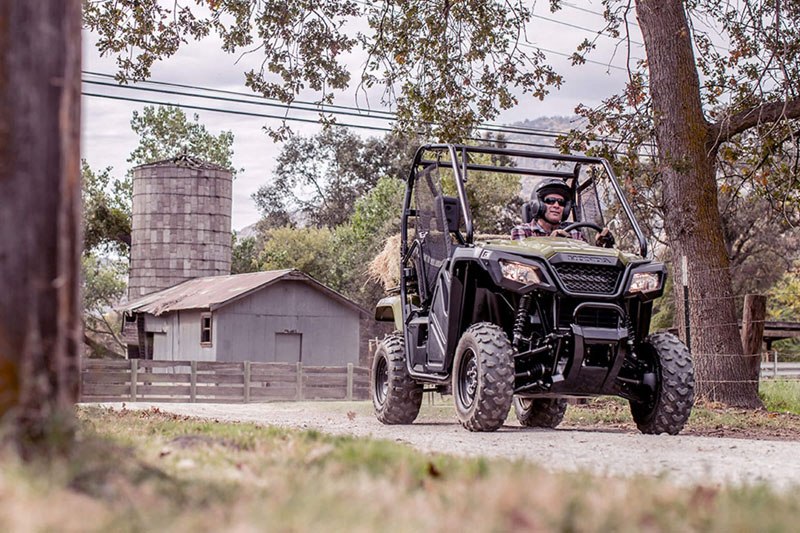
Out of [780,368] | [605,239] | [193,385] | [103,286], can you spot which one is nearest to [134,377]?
[193,385]

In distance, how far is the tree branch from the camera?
51.3 feet

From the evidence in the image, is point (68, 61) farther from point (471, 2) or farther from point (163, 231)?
point (163, 231)

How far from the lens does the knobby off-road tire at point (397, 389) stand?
461 inches

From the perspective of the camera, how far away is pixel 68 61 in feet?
12.3

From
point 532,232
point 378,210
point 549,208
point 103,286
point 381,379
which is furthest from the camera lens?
point 103,286

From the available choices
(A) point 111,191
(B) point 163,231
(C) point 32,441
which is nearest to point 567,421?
(C) point 32,441

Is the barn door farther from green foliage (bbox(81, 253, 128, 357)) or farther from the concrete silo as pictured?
green foliage (bbox(81, 253, 128, 357))

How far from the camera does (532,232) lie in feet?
35.8

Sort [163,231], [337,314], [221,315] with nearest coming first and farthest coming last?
[221,315], [337,314], [163,231]

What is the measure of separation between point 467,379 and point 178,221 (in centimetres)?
3707

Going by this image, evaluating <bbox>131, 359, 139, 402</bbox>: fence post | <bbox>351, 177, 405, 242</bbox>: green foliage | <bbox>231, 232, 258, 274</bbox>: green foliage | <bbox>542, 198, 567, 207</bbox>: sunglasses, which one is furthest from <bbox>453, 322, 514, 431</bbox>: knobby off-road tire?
<bbox>231, 232, 258, 274</bbox>: green foliage

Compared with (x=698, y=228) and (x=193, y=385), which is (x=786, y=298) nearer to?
(x=193, y=385)

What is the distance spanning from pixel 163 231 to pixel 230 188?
346 cm

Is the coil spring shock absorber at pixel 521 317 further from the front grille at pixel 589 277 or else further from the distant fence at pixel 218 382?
the distant fence at pixel 218 382
